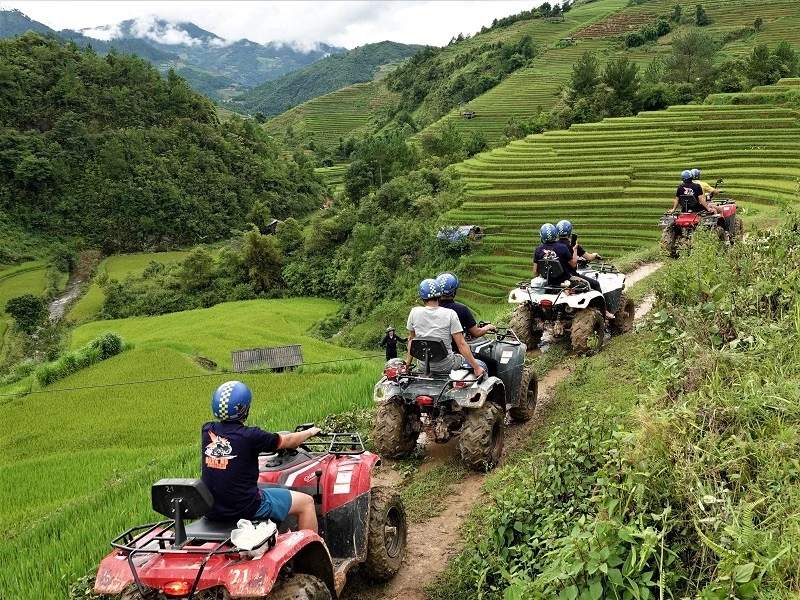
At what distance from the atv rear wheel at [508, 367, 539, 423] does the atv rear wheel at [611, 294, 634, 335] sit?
3189mm

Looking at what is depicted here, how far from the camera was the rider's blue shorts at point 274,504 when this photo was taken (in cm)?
379

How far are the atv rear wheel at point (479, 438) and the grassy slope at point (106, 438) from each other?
3.02 meters

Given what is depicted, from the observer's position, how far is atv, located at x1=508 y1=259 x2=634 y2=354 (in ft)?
30.7

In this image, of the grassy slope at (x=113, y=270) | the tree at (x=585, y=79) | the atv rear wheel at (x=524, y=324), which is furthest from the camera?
the tree at (x=585, y=79)

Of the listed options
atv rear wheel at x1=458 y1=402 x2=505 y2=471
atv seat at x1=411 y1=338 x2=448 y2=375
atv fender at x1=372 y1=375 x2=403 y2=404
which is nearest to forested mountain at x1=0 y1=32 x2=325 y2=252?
atv fender at x1=372 y1=375 x2=403 y2=404

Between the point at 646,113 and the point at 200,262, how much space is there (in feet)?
105

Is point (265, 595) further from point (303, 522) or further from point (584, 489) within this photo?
point (584, 489)

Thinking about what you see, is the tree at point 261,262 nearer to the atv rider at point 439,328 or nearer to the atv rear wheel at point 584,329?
the atv rear wheel at point 584,329

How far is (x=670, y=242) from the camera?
14469 mm

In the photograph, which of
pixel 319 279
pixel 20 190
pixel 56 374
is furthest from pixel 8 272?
pixel 56 374

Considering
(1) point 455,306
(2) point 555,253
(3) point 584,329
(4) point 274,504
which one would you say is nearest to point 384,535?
(4) point 274,504

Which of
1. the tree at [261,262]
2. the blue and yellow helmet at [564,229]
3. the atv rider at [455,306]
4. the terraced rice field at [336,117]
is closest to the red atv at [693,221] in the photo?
the blue and yellow helmet at [564,229]

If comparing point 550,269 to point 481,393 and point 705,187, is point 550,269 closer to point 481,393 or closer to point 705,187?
point 481,393

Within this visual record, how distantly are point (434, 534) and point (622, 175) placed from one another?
28.5 m
